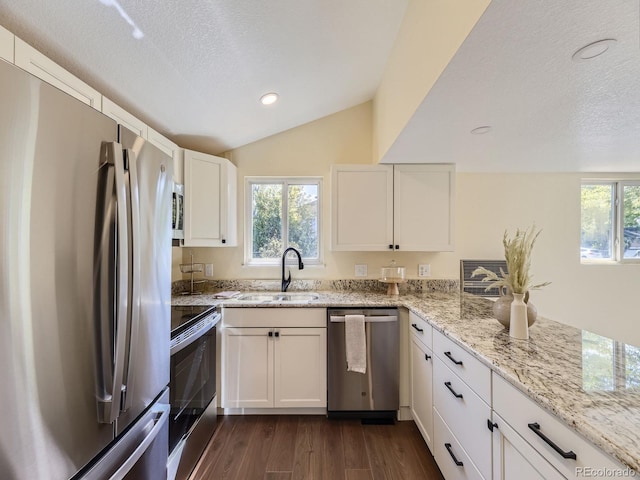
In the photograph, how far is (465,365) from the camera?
4.24 feet

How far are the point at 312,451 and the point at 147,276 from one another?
1604mm

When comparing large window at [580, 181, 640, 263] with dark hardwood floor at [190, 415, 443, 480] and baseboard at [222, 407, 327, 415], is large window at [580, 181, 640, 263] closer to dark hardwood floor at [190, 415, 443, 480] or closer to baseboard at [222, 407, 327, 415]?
dark hardwood floor at [190, 415, 443, 480]

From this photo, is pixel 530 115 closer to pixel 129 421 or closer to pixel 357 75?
pixel 357 75

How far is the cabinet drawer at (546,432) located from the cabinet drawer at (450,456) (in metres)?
0.40

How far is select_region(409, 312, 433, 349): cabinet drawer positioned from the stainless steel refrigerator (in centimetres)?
155

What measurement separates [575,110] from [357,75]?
1462 millimetres

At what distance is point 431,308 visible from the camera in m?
1.97

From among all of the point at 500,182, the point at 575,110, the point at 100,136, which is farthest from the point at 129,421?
the point at 500,182

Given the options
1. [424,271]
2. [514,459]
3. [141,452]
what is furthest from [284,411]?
[424,271]

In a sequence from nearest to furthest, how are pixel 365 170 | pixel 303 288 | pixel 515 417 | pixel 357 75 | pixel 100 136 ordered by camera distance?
pixel 100 136 → pixel 515 417 → pixel 357 75 → pixel 365 170 → pixel 303 288

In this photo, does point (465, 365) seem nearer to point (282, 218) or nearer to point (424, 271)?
point (424, 271)

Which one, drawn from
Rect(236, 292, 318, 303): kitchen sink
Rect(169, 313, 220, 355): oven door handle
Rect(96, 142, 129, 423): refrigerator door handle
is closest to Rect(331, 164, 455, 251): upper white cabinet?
Rect(236, 292, 318, 303): kitchen sink

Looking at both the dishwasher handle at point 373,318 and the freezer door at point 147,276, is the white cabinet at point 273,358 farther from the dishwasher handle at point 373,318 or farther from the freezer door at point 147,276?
the freezer door at point 147,276

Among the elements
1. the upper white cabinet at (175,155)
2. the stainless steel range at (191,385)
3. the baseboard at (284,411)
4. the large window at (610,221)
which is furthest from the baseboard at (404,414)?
the upper white cabinet at (175,155)
